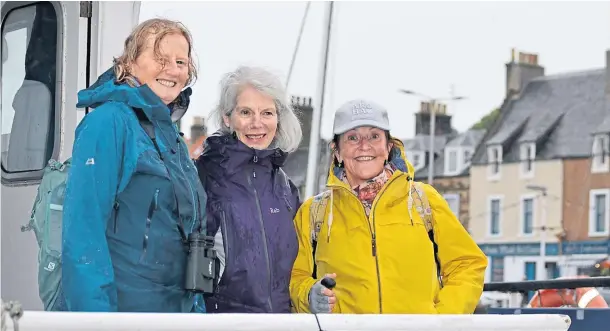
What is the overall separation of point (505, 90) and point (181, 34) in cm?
5755

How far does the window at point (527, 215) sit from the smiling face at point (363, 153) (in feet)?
177

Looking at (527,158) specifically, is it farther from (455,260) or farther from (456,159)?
(455,260)

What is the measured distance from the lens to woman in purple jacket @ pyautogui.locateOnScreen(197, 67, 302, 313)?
12.9 feet

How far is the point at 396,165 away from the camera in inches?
166

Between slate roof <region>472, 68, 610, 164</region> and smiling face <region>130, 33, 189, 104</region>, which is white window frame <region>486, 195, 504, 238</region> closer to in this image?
slate roof <region>472, 68, 610, 164</region>

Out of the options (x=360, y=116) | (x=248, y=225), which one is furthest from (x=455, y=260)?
(x=248, y=225)

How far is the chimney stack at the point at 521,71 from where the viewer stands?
59.2 meters

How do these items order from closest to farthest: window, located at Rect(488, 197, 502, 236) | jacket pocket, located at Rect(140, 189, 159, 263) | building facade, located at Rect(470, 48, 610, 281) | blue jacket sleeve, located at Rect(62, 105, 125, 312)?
blue jacket sleeve, located at Rect(62, 105, 125, 312) < jacket pocket, located at Rect(140, 189, 159, 263) < building facade, located at Rect(470, 48, 610, 281) < window, located at Rect(488, 197, 502, 236)

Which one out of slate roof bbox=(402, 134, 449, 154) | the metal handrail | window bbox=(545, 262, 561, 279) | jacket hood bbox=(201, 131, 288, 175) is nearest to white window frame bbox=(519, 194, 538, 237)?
window bbox=(545, 262, 561, 279)

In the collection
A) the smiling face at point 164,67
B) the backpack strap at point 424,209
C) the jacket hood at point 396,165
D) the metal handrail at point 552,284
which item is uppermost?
the smiling face at point 164,67

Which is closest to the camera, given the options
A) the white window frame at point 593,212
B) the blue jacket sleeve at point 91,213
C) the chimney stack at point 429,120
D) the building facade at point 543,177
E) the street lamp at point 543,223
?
the blue jacket sleeve at point 91,213

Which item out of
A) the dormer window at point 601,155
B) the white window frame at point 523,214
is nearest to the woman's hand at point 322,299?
the dormer window at point 601,155

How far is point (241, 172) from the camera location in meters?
4.02

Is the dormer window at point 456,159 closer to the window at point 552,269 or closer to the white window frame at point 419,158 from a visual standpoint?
the white window frame at point 419,158
